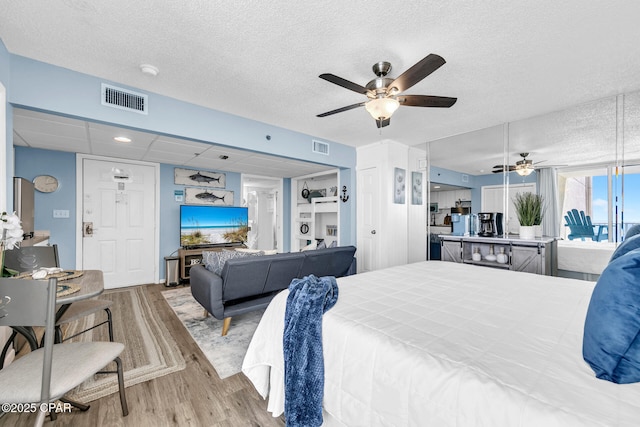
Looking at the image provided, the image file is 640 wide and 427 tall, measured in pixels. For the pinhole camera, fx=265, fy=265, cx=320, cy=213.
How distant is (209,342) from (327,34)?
2.84 meters

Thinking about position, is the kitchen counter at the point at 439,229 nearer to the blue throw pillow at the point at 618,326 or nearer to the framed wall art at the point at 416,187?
the framed wall art at the point at 416,187

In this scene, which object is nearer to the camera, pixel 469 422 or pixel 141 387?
pixel 469 422

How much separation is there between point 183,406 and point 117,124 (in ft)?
8.41

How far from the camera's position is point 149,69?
91.2 inches

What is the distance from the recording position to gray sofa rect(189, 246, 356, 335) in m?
2.60

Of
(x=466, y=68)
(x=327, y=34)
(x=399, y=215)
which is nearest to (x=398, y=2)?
(x=327, y=34)

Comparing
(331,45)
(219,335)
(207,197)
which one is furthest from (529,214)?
(207,197)

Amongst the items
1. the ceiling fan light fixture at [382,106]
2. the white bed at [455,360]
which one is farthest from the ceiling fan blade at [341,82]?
the white bed at [455,360]

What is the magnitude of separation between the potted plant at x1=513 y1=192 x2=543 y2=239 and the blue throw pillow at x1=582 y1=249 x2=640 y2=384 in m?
2.93

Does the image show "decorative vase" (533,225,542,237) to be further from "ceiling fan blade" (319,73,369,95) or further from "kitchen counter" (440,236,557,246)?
"ceiling fan blade" (319,73,369,95)

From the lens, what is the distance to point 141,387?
1902 millimetres

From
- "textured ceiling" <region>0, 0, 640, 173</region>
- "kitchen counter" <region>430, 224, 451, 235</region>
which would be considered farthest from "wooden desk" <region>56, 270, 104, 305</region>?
"kitchen counter" <region>430, 224, 451, 235</region>

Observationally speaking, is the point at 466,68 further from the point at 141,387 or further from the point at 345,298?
the point at 141,387

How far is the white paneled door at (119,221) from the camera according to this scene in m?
4.41
